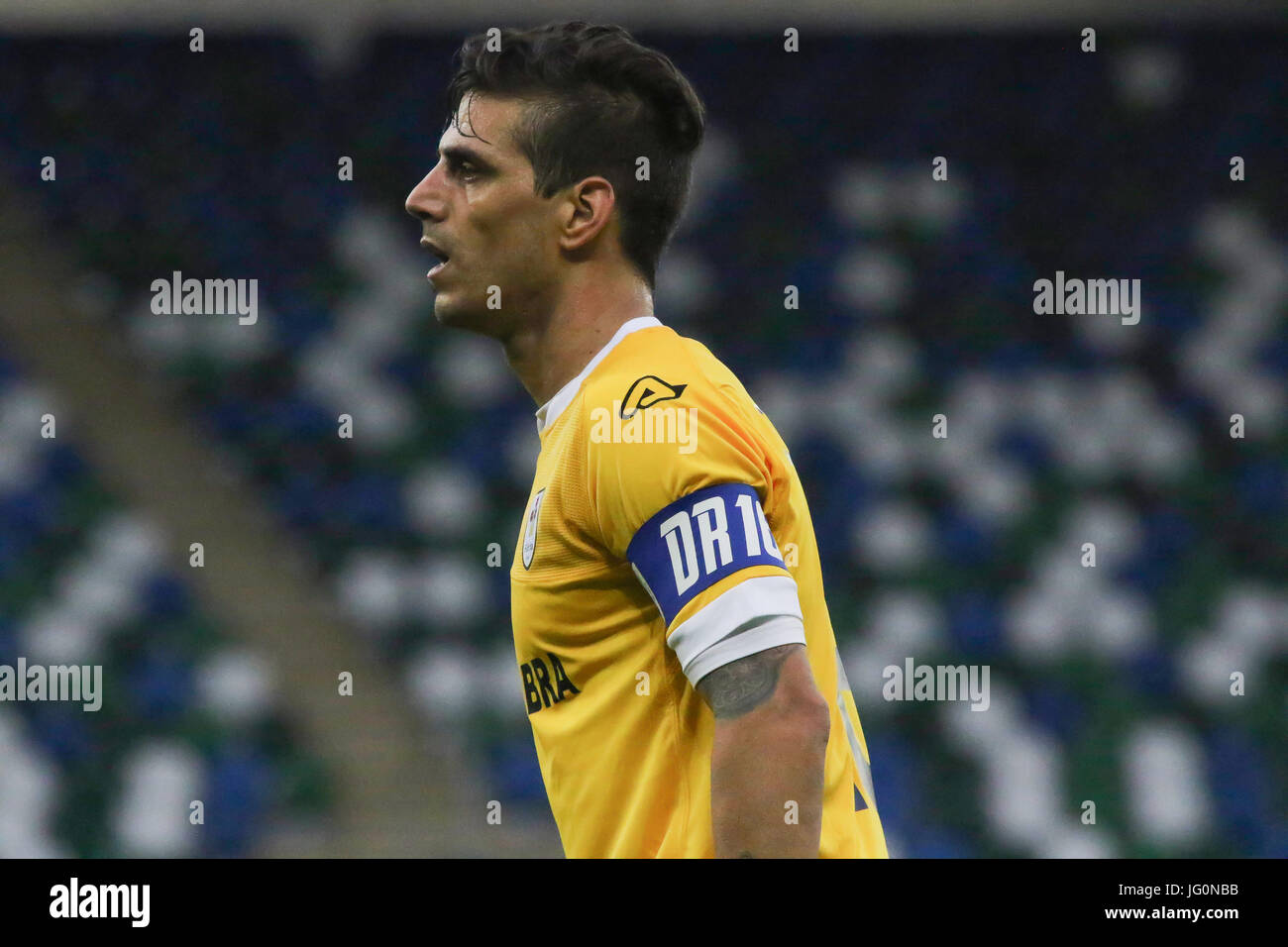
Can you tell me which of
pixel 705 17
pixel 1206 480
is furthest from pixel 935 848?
pixel 705 17

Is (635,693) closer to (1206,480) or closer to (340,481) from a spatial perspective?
(340,481)

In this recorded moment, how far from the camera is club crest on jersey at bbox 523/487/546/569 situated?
71.6 inches

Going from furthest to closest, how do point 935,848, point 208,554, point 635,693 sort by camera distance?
point 208,554 < point 935,848 < point 635,693

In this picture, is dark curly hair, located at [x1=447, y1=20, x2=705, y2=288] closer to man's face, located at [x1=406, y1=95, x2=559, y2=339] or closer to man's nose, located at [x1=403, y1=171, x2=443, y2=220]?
man's face, located at [x1=406, y1=95, x2=559, y2=339]

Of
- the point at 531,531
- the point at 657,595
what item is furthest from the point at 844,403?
the point at 657,595

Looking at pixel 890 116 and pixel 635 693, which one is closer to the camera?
pixel 635 693

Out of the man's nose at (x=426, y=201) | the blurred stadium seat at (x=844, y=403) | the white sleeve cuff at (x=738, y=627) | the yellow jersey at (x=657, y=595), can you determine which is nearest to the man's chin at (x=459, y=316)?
the man's nose at (x=426, y=201)

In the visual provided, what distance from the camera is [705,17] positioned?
268 inches

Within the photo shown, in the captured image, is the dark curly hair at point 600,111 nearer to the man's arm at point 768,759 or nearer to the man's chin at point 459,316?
the man's chin at point 459,316

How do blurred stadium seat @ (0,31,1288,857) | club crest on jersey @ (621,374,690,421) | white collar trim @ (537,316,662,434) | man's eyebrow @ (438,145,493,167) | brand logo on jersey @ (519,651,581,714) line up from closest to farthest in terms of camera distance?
club crest on jersey @ (621,374,690,421)
brand logo on jersey @ (519,651,581,714)
white collar trim @ (537,316,662,434)
man's eyebrow @ (438,145,493,167)
blurred stadium seat @ (0,31,1288,857)

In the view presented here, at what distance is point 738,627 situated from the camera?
155 cm

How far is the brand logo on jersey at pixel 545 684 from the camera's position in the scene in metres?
1.80

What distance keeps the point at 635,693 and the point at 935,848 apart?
3.86 meters

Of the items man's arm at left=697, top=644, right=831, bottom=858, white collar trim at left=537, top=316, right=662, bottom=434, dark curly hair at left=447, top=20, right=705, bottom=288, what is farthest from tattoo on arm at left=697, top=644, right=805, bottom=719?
dark curly hair at left=447, top=20, right=705, bottom=288
